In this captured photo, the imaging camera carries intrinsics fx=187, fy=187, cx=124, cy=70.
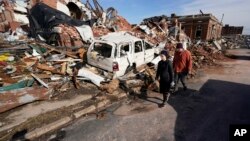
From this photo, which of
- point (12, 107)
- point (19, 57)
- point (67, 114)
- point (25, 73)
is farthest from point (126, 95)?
point (19, 57)

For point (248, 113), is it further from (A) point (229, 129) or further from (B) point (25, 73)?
(B) point (25, 73)

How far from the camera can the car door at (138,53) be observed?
8582mm

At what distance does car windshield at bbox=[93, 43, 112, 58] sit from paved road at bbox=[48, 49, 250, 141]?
2.27m

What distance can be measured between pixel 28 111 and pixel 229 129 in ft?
18.5

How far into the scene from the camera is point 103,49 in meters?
8.02

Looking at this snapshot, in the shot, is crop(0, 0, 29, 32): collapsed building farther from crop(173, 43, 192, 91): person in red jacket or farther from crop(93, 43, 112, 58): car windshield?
crop(173, 43, 192, 91): person in red jacket

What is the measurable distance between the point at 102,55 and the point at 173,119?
408 centimetres

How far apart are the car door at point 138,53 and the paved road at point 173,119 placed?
1.98 meters

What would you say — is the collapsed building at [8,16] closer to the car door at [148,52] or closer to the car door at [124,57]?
→ the car door at [148,52]

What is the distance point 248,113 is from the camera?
5547 mm

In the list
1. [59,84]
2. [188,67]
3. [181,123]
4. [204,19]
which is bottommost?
[181,123]

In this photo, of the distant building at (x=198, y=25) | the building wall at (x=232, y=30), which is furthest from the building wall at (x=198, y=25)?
the building wall at (x=232, y=30)

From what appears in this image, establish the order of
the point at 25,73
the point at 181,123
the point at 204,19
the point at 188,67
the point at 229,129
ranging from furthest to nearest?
the point at 204,19
the point at 25,73
the point at 188,67
the point at 181,123
the point at 229,129

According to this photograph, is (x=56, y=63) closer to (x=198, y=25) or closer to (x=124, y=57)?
(x=124, y=57)
